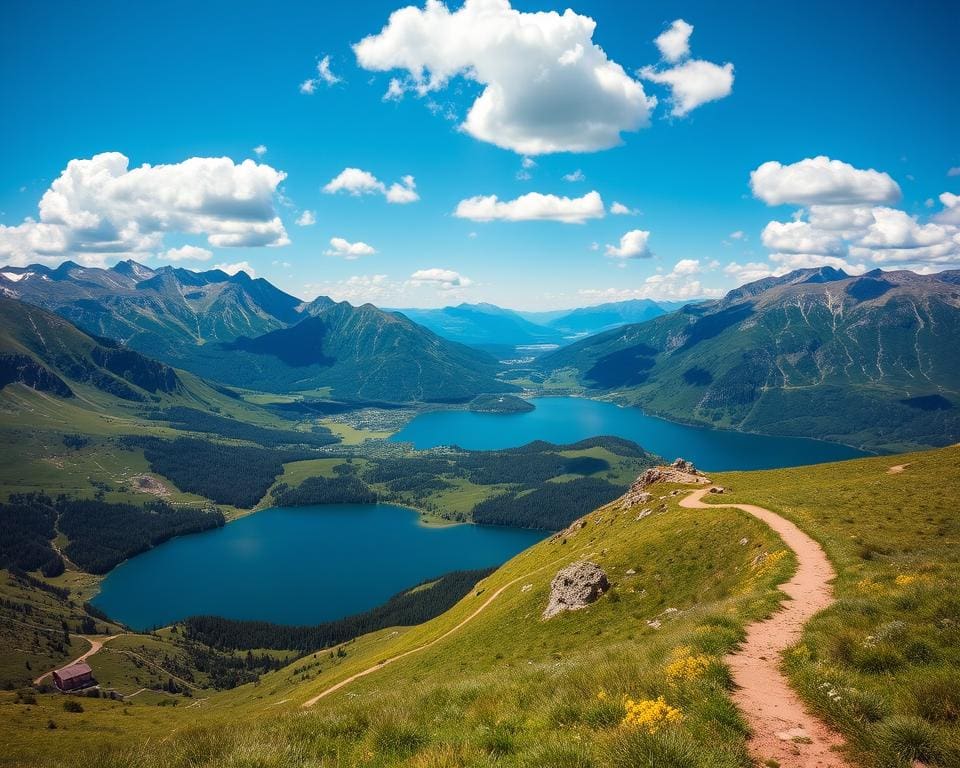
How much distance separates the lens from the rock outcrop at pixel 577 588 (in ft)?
140

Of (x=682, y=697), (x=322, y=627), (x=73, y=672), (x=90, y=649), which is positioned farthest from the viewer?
(x=322, y=627)

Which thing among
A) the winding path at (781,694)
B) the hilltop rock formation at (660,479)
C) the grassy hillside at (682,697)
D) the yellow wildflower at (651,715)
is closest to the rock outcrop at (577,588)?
the grassy hillside at (682,697)

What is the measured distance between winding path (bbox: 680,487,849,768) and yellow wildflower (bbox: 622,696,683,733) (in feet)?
5.64

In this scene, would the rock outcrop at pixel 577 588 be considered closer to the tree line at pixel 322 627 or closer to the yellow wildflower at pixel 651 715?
the yellow wildflower at pixel 651 715

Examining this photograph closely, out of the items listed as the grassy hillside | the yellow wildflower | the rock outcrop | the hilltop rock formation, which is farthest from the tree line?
the yellow wildflower

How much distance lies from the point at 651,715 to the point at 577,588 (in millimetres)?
37000

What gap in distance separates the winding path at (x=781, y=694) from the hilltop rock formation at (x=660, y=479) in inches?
1983

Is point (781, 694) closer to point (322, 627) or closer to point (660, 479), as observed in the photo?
point (660, 479)

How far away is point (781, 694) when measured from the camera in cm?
1202

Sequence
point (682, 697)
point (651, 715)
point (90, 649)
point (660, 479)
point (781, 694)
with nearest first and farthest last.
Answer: point (651, 715)
point (682, 697)
point (781, 694)
point (660, 479)
point (90, 649)

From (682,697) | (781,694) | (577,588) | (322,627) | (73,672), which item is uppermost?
(682,697)

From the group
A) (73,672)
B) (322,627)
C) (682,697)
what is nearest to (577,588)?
(682,697)

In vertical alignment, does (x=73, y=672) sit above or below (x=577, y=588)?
below

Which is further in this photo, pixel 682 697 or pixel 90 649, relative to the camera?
pixel 90 649
